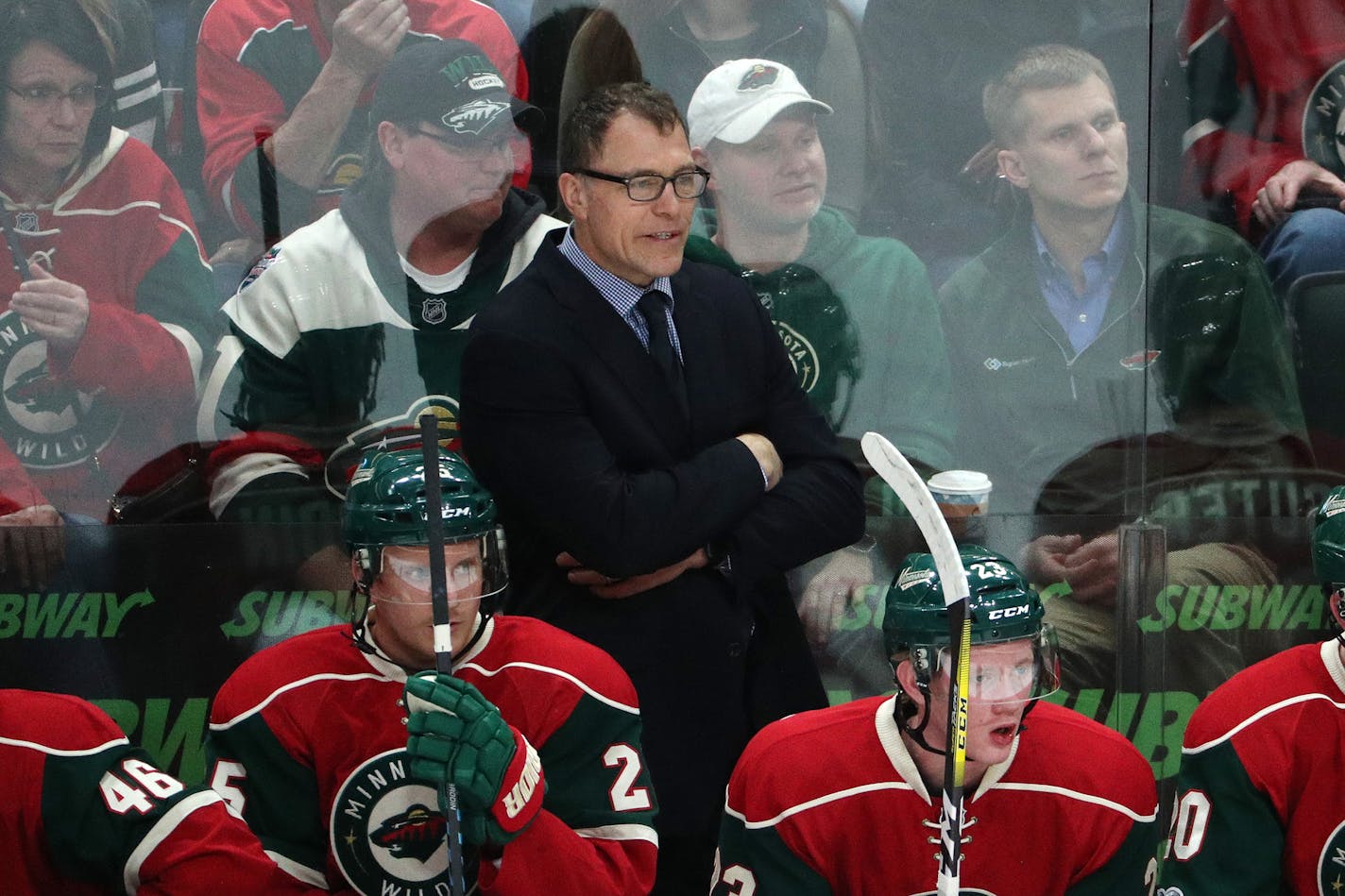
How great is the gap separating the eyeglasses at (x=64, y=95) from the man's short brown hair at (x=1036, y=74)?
1.84 m

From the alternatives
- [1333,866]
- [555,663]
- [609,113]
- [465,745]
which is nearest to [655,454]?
[555,663]

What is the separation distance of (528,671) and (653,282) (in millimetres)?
736

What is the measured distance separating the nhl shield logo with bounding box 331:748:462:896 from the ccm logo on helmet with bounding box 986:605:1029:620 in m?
0.86

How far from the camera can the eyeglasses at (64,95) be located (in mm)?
3803

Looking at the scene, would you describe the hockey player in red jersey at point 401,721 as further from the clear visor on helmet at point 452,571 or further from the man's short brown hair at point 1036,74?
the man's short brown hair at point 1036,74

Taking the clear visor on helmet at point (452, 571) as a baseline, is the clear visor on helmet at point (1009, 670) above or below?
below

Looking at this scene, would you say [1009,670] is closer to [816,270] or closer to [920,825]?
[920,825]

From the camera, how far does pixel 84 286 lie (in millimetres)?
3809

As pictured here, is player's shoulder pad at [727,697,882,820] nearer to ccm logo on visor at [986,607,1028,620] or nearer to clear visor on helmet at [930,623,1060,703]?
clear visor on helmet at [930,623,1060,703]

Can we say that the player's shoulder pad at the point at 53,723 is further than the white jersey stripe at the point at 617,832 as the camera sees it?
No

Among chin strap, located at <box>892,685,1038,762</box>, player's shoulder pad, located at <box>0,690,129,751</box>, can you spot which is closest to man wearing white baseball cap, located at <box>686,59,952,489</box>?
chin strap, located at <box>892,685,1038,762</box>

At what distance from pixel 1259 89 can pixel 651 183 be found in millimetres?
1651

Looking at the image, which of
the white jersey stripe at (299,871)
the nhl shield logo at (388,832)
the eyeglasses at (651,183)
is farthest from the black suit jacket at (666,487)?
the white jersey stripe at (299,871)

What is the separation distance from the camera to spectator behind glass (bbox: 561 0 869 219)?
388 centimetres
